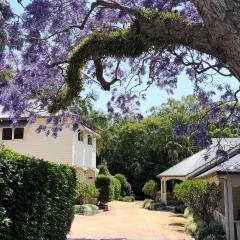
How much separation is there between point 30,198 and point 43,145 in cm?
2565

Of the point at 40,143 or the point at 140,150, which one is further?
the point at 140,150

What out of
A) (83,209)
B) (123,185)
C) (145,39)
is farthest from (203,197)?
(123,185)

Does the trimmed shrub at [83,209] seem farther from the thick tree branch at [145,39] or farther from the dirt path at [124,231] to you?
the thick tree branch at [145,39]

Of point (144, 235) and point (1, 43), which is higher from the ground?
point (1, 43)

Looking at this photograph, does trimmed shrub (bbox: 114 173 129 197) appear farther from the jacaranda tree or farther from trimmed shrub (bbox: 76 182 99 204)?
the jacaranda tree

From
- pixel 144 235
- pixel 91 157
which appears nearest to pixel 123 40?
pixel 144 235

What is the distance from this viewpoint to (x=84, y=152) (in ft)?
135

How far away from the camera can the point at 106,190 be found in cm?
4006

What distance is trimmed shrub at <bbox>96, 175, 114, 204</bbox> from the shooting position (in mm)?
39812

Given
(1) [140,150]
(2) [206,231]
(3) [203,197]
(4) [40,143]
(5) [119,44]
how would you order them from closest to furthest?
(5) [119,44], (2) [206,231], (3) [203,197], (4) [40,143], (1) [140,150]

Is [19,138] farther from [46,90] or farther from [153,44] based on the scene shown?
[153,44]

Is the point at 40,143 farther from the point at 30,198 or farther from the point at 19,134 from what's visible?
the point at 30,198

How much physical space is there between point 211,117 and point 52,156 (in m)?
23.4

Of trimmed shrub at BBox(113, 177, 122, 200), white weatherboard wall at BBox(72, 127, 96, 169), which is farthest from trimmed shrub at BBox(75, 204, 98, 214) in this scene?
trimmed shrub at BBox(113, 177, 122, 200)
